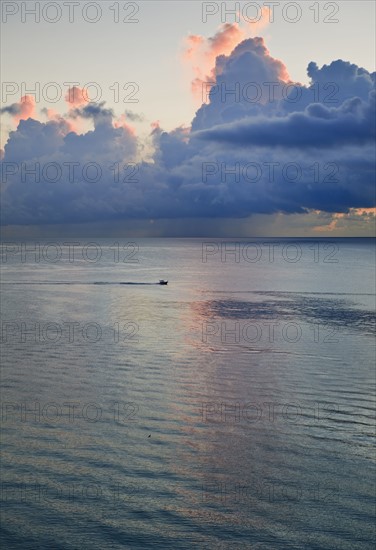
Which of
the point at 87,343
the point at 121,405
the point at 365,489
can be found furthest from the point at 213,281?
the point at 365,489

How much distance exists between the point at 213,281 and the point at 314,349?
92.9 meters

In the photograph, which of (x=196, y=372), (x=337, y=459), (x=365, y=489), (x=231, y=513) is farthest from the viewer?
(x=196, y=372)

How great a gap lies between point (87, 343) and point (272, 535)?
37.8m

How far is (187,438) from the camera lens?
31.5 meters

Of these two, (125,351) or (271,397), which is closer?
(271,397)

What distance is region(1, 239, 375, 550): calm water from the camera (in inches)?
916

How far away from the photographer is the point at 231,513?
2425 cm

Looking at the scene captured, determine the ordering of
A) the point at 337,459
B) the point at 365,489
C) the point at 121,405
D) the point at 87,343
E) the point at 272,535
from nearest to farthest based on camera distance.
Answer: the point at 272,535 < the point at 365,489 < the point at 337,459 < the point at 121,405 < the point at 87,343

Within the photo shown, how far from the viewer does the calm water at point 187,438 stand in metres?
23.3

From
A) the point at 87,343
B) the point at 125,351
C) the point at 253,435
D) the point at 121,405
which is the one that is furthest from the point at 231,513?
the point at 87,343

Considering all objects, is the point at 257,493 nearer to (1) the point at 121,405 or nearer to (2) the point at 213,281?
(1) the point at 121,405

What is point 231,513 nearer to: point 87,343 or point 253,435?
point 253,435

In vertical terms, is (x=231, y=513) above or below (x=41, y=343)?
below

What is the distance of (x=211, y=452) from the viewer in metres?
29.8
